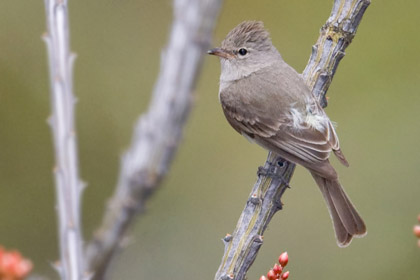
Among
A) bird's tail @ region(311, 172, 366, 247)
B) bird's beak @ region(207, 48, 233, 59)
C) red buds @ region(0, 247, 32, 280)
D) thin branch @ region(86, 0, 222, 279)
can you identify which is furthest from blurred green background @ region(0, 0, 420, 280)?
thin branch @ region(86, 0, 222, 279)

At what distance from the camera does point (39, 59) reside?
18.8ft

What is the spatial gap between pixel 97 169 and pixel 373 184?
91.9 inches

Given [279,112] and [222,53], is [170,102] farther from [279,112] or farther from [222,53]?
[222,53]

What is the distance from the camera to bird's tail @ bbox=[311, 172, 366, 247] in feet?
11.1

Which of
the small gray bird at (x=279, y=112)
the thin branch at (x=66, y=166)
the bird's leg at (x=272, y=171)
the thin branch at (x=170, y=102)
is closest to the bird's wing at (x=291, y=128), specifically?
the small gray bird at (x=279, y=112)

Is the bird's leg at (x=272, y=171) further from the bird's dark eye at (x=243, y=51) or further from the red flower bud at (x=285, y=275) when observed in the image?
the bird's dark eye at (x=243, y=51)

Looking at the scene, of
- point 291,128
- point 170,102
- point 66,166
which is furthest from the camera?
point 291,128

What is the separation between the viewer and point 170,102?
0.96 metres

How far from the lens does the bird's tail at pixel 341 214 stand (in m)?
3.40

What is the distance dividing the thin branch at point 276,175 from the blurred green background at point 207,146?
6.82 ft

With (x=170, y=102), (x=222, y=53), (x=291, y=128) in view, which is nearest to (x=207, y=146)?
(x=222, y=53)

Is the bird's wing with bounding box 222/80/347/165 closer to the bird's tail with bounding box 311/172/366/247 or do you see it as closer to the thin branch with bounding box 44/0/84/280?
the bird's tail with bounding box 311/172/366/247

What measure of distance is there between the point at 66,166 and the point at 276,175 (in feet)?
5.79

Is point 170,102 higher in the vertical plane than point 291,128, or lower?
lower
